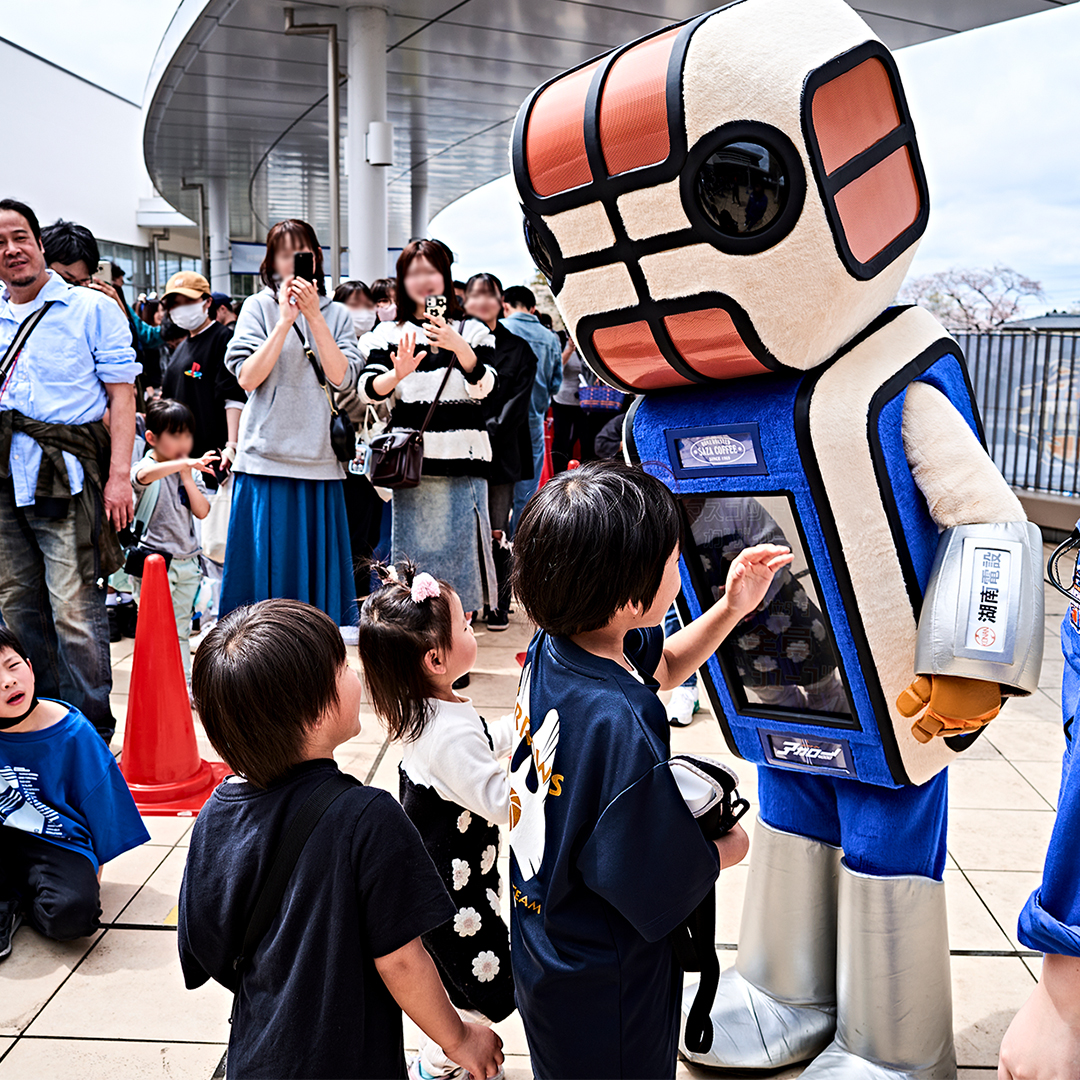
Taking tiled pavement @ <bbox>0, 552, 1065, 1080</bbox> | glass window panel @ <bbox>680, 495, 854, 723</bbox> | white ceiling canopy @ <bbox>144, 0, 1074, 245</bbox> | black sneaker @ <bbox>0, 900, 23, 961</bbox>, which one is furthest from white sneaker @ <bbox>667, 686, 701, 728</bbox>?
white ceiling canopy @ <bbox>144, 0, 1074, 245</bbox>

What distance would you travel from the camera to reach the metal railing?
8539mm

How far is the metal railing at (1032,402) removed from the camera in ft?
28.0

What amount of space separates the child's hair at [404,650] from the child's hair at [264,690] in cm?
53

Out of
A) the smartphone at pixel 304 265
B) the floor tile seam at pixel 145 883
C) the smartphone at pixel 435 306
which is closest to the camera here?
the floor tile seam at pixel 145 883

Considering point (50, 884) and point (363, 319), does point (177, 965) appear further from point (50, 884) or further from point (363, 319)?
point (363, 319)

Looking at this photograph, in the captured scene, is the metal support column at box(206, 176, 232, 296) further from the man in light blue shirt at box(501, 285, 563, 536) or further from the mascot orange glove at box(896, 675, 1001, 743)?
the mascot orange glove at box(896, 675, 1001, 743)

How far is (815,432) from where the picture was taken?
1.91 meters

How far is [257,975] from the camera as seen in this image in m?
1.48

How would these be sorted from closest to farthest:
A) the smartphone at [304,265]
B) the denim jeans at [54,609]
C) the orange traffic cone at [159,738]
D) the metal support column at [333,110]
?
the orange traffic cone at [159,738] → the denim jeans at [54,609] → the smartphone at [304,265] → the metal support column at [333,110]

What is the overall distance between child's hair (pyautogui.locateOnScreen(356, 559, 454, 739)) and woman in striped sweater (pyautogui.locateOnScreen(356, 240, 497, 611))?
7.46ft

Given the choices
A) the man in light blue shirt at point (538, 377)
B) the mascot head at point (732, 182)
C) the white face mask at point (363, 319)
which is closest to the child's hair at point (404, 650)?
the mascot head at point (732, 182)

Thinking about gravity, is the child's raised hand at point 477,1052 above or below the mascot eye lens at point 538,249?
below

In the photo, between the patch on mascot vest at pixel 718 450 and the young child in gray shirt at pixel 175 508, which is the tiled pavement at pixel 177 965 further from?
the patch on mascot vest at pixel 718 450

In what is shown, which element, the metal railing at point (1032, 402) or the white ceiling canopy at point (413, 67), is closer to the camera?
the white ceiling canopy at point (413, 67)
